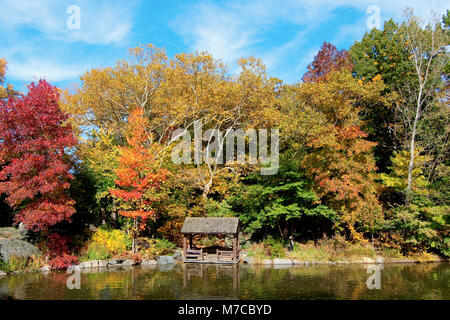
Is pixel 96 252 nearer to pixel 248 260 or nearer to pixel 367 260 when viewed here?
pixel 248 260

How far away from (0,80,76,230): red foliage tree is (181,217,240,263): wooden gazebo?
8.02m

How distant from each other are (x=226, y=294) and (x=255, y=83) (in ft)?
65.8

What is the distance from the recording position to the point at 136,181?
2356 cm

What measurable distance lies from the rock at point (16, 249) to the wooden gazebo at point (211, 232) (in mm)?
9387

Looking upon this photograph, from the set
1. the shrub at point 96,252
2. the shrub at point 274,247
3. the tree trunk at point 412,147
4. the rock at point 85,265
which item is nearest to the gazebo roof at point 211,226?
the shrub at point 274,247

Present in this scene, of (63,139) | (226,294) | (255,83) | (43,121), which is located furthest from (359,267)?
(43,121)

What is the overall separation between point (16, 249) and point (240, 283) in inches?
535

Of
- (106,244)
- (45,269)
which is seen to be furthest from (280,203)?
(45,269)

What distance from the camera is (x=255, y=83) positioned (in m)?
29.4

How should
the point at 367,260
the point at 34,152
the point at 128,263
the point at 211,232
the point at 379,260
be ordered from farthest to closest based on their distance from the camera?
the point at 379,260, the point at 367,260, the point at 211,232, the point at 128,263, the point at 34,152

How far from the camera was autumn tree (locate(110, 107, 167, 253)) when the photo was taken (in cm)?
2314

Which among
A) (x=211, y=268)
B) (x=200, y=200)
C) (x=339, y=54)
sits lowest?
(x=211, y=268)

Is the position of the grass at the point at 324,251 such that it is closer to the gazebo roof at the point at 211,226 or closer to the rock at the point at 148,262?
the gazebo roof at the point at 211,226

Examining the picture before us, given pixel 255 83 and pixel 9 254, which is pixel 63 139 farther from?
pixel 255 83
